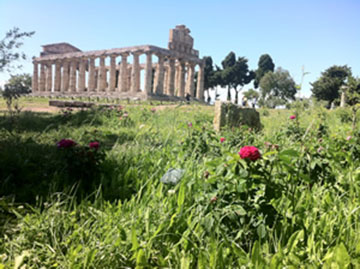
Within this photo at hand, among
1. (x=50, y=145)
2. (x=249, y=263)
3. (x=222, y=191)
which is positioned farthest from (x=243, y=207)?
(x=50, y=145)

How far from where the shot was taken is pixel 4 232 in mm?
2510

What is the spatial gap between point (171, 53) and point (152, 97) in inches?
313

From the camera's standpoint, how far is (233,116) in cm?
878

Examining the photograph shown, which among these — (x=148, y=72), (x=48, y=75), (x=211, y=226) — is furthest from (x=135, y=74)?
(x=211, y=226)

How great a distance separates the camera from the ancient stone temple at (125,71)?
123ft

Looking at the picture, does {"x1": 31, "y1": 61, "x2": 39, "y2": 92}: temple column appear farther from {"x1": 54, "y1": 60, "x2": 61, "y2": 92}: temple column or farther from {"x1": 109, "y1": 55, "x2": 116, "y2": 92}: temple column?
{"x1": 109, "y1": 55, "x2": 116, "y2": 92}: temple column

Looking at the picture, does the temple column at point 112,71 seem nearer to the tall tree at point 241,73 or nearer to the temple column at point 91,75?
the temple column at point 91,75

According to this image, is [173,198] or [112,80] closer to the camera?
[173,198]

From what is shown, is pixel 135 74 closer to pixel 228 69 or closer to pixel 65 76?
pixel 65 76

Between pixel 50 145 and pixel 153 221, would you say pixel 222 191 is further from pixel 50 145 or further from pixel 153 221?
pixel 50 145

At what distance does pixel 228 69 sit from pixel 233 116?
54028 millimetres

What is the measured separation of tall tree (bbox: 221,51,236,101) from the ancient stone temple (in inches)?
605

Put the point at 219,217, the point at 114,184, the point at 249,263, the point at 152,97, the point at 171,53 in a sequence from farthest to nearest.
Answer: the point at 171,53 < the point at 152,97 < the point at 114,184 < the point at 219,217 < the point at 249,263

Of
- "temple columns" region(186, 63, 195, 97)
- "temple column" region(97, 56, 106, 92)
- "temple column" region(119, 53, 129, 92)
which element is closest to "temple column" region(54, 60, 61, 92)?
"temple column" region(97, 56, 106, 92)
